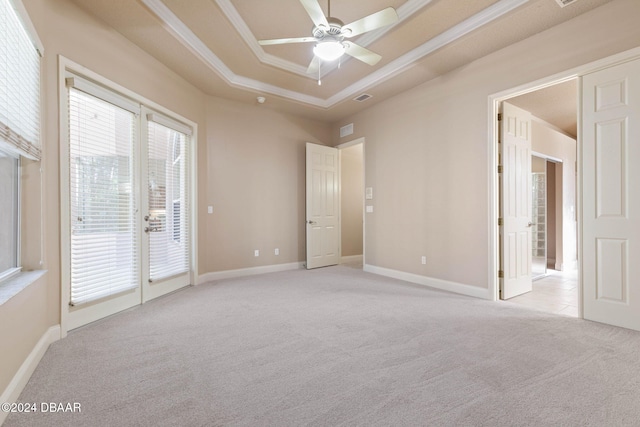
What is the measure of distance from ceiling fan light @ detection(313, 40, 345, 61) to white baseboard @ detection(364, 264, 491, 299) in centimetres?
333

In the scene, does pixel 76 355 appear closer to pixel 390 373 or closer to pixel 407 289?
pixel 390 373

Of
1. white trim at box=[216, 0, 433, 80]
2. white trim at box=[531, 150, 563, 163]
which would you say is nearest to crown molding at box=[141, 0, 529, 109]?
white trim at box=[216, 0, 433, 80]

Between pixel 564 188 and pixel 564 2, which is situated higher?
pixel 564 2

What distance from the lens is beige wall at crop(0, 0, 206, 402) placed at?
6.12ft

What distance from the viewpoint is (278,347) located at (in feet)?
7.97

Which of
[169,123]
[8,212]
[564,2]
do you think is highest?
[564,2]

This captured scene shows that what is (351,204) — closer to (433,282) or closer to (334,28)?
(433,282)

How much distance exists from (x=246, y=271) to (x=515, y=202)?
437 cm

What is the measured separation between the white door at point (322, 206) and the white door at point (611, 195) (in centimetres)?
407

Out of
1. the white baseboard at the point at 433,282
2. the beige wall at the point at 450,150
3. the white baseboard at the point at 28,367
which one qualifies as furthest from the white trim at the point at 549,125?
the white baseboard at the point at 28,367

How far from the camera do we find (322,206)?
6129 mm

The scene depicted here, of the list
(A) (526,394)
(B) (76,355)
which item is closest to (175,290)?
(B) (76,355)

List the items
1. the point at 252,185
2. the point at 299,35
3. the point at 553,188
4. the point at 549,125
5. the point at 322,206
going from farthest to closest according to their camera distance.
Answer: the point at 553,188 < the point at 322,206 < the point at 549,125 < the point at 252,185 < the point at 299,35

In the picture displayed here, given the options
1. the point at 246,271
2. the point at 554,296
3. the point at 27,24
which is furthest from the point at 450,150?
the point at 27,24
